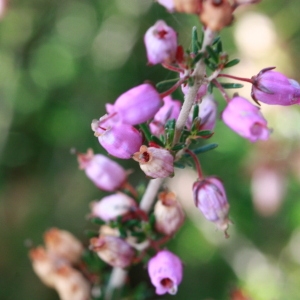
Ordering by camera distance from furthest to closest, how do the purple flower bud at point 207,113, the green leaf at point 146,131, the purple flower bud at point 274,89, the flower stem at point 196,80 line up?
the purple flower bud at point 207,113
the green leaf at point 146,131
the purple flower bud at point 274,89
the flower stem at point 196,80

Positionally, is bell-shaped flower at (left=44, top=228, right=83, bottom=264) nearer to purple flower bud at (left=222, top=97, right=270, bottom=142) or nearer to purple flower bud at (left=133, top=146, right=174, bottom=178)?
purple flower bud at (left=133, top=146, right=174, bottom=178)

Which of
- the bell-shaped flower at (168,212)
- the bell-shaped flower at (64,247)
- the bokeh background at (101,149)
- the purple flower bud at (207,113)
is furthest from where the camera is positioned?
the bokeh background at (101,149)

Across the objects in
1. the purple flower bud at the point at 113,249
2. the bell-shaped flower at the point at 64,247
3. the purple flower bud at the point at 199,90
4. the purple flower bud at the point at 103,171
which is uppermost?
the purple flower bud at the point at 199,90

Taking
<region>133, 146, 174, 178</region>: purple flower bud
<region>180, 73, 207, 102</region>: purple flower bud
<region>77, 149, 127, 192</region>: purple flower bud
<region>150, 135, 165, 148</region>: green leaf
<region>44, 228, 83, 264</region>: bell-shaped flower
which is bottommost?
<region>44, 228, 83, 264</region>: bell-shaped flower

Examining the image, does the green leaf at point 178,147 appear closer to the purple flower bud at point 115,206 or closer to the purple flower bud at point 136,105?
the purple flower bud at point 136,105

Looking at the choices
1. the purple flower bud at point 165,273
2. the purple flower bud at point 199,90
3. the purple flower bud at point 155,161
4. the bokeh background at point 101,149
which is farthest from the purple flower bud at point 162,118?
the bokeh background at point 101,149

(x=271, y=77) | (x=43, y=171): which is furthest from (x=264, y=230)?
(x=271, y=77)

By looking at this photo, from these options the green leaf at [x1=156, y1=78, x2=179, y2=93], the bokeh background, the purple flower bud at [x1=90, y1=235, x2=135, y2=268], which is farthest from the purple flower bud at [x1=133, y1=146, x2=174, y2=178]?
the bokeh background
